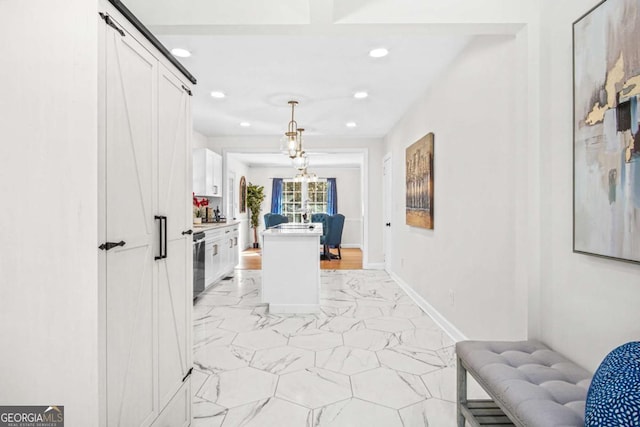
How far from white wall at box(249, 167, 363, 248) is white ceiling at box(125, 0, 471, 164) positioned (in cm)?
440

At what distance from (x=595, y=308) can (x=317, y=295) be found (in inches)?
107

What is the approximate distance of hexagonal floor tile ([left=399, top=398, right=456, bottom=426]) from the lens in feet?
6.25

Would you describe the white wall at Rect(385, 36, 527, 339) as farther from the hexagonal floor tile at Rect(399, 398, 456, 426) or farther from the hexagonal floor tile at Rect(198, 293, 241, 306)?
the hexagonal floor tile at Rect(198, 293, 241, 306)

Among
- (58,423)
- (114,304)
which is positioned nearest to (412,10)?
(114,304)

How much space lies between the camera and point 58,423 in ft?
3.79

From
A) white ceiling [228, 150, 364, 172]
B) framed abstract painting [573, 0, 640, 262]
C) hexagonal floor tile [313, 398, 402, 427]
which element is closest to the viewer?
framed abstract painting [573, 0, 640, 262]

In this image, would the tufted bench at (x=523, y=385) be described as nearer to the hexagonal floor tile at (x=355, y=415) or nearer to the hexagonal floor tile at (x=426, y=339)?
the hexagonal floor tile at (x=355, y=415)

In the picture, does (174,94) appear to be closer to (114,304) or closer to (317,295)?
(114,304)

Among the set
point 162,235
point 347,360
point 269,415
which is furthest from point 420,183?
point 162,235

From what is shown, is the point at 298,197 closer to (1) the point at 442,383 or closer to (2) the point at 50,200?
(1) the point at 442,383

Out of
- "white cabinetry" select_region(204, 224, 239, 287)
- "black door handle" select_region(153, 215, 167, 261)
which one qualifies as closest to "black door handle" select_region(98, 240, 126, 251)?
"black door handle" select_region(153, 215, 167, 261)

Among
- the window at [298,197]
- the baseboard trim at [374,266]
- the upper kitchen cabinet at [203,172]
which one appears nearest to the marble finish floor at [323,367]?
the upper kitchen cabinet at [203,172]

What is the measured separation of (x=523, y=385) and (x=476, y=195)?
168 cm

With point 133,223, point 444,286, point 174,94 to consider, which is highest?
point 174,94
